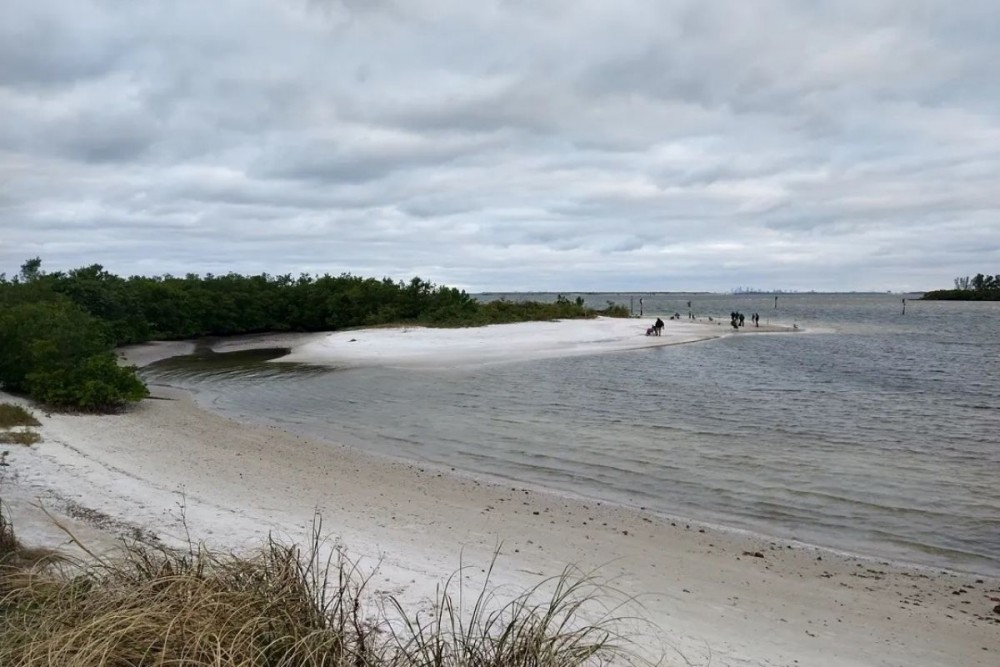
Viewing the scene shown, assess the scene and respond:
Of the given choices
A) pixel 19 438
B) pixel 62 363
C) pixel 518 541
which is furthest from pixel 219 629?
pixel 62 363

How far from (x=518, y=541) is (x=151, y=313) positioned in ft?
160

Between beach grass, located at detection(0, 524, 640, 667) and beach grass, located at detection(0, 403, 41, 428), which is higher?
beach grass, located at detection(0, 524, 640, 667)

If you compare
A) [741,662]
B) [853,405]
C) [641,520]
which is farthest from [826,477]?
[853,405]

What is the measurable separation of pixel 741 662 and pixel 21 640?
492 centimetres

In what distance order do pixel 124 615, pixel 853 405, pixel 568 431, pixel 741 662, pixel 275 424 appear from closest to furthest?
1. pixel 124 615
2. pixel 741 662
3. pixel 568 431
4. pixel 275 424
5. pixel 853 405

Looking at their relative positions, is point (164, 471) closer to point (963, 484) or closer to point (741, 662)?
point (741, 662)

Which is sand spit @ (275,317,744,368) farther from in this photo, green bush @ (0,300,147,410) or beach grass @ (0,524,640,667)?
beach grass @ (0,524,640,667)

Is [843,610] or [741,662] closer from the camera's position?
[741,662]

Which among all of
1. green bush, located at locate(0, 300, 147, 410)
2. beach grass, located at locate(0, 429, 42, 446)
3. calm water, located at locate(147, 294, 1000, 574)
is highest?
green bush, located at locate(0, 300, 147, 410)

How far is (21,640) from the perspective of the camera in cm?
363

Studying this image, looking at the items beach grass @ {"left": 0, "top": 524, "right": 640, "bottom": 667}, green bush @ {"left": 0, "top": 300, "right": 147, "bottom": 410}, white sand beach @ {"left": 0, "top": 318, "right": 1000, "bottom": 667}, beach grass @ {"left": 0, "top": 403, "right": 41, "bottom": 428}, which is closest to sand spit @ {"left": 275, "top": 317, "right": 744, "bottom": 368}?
green bush @ {"left": 0, "top": 300, "right": 147, "bottom": 410}

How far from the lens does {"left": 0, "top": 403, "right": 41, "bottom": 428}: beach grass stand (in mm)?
14852

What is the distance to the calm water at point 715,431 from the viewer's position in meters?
11.3

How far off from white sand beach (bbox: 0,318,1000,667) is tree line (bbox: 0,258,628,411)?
5565 millimetres
